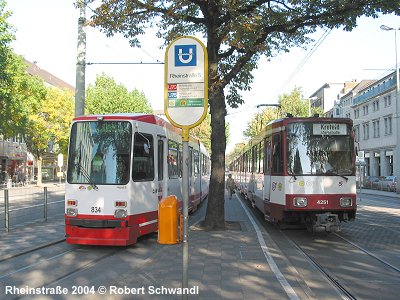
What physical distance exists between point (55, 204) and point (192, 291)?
49.6 feet

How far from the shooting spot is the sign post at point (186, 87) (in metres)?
5.16

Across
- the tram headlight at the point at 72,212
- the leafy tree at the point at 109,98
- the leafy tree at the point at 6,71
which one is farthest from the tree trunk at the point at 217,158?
the leafy tree at the point at 109,98

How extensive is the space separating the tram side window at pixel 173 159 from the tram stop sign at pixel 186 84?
670 cm

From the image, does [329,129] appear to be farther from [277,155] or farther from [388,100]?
[388,100]

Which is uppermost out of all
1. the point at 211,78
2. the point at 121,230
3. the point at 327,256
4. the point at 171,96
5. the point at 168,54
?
the point at 211,78

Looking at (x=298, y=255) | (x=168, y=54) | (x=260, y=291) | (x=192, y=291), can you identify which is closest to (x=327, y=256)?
(x=298, y=255)

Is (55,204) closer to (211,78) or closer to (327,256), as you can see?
(211,78)

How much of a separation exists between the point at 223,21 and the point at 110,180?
5.58m

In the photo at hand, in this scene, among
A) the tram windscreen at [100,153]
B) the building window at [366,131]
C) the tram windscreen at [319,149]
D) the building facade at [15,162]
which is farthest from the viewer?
the building window at [366,131]

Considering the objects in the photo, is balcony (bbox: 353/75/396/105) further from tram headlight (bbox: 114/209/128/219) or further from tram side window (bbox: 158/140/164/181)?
tram headlight (bbox: 114/209/128/219)

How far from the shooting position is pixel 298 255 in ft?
30.1

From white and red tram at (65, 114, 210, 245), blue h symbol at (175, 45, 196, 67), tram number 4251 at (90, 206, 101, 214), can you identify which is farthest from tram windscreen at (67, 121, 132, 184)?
blue h symbol at (175, 45, 196, 67)

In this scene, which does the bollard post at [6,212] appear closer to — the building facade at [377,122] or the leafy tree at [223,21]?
the leafy tree at [223,21]

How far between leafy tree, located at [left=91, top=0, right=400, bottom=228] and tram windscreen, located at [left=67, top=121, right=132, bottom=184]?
3.27 metres
